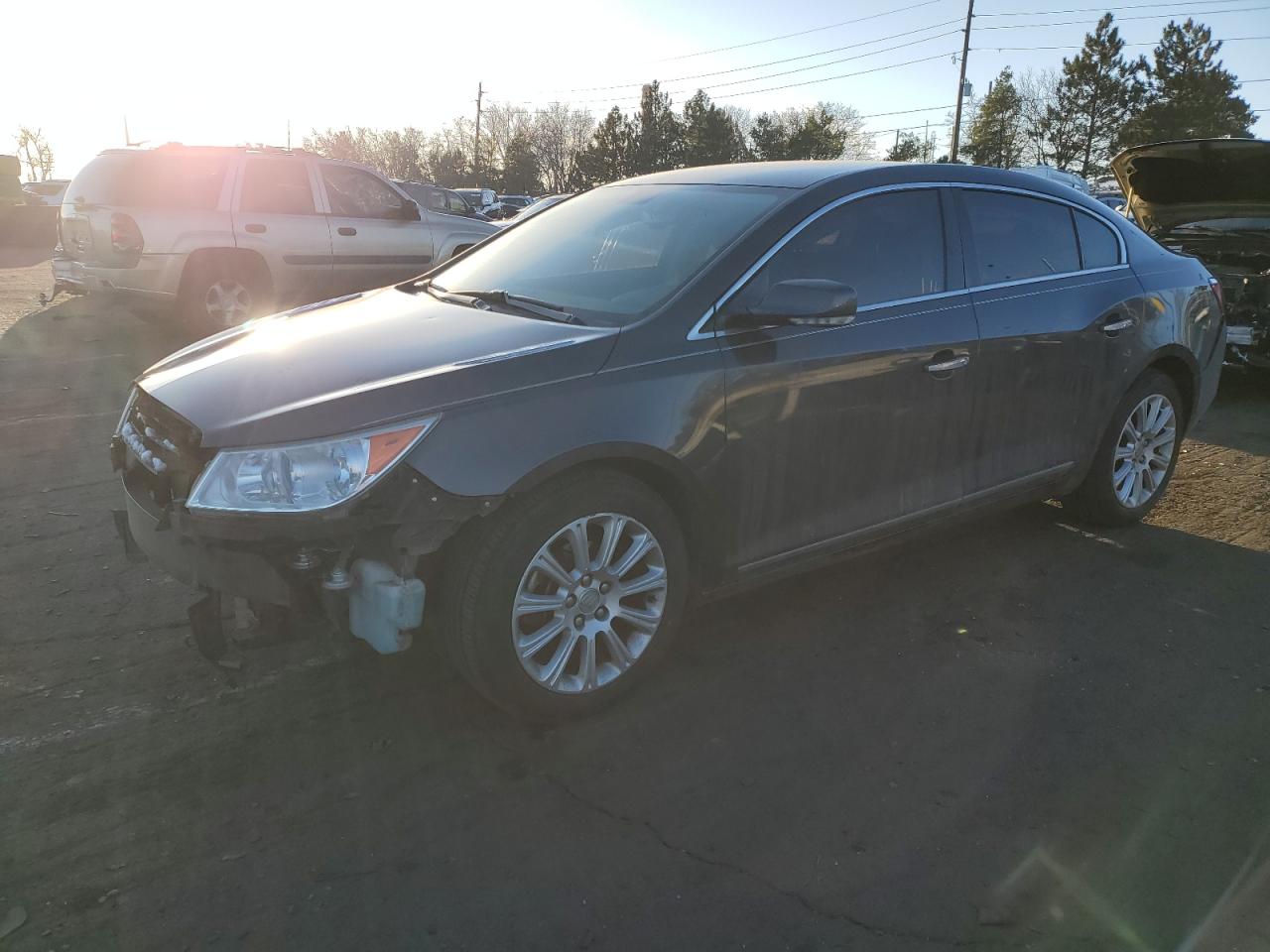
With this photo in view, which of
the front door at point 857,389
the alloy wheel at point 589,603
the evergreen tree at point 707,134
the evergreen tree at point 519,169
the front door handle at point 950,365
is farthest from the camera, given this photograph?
the evergreen tree at point 519,169

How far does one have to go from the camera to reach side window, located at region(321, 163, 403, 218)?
9961 millimetres

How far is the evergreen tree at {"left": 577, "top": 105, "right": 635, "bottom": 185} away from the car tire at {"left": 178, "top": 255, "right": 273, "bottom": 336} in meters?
57.8

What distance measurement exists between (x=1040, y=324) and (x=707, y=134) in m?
61.7

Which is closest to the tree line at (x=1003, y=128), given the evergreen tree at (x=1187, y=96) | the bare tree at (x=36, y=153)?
the evergreen tree at (x=1187, y=96)

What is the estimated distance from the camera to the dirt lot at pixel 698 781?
7.48 feet

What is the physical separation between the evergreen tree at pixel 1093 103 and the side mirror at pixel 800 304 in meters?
60.1

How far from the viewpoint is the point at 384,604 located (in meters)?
2.63

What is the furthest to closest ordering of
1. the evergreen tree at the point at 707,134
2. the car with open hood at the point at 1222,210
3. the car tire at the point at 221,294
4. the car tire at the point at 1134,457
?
the evergreen tree at the point at 707,134
the car tire at the point at 221,294
the car with open hood at the point at 1222,210
the car tire at the point at 1134,457

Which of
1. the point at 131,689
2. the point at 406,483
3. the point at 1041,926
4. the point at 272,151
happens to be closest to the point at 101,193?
the point at 272,151

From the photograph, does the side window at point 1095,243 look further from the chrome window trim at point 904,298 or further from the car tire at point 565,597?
the car tire at point 565,597

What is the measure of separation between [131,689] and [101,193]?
24.4 ft

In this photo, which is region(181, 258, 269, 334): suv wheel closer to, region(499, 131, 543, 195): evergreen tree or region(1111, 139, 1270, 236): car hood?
region(1111, 139, 1270, 236): car hood

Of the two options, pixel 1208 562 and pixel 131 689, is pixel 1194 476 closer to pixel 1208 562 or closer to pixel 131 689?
pixel 1208 562

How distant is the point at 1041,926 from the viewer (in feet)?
7.45
